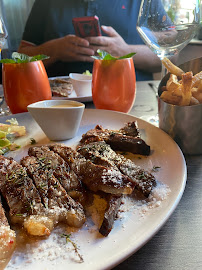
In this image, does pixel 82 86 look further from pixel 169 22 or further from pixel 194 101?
pixel 194 101

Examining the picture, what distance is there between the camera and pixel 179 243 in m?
0.99

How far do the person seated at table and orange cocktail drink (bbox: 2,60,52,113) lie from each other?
2.81m

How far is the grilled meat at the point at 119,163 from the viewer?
1156 mm

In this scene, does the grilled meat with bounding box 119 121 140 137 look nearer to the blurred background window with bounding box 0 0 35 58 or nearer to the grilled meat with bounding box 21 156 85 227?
the grilled meat with bounding box 21 156 85 227

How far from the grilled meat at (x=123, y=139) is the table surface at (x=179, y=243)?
309 millimetres

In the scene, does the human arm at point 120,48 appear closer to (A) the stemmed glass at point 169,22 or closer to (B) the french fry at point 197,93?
(A) the stemmed glass at point 169,22

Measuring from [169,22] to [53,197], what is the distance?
1506 millimetres

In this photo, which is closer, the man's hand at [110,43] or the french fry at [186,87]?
the french fry at [186,87]

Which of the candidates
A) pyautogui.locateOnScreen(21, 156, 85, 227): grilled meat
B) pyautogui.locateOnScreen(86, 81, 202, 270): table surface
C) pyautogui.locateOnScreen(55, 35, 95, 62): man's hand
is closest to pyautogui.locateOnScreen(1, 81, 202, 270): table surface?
pyautogui.locateOnScreen(86, 81, 202, 270): table surface

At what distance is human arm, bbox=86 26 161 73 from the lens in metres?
4.53

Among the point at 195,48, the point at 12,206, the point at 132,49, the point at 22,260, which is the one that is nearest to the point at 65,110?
the point at 12,206

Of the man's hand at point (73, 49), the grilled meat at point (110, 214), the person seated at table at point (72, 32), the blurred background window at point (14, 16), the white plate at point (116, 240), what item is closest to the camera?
the white plate at point (116, 240)

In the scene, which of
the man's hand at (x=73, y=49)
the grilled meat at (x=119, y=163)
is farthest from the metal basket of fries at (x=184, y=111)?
the man's hand at (x=73, y=49)

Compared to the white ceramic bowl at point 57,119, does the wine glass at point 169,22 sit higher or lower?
higher
